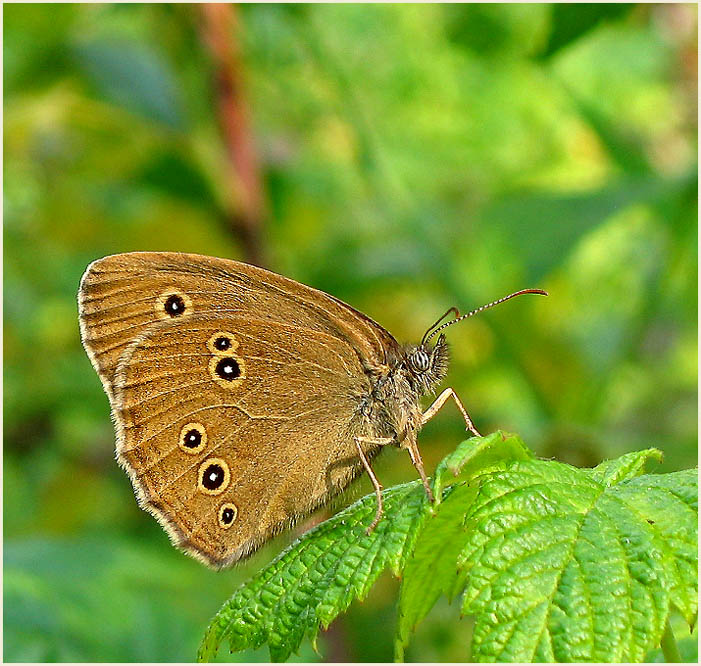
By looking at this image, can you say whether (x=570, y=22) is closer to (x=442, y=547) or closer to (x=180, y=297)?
(x=180, y=297)

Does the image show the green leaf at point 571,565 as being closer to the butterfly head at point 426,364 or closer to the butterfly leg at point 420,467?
the butterfly leg at point 420,467

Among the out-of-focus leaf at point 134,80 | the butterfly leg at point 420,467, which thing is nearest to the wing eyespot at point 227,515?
the butterfly leg at point 420,467

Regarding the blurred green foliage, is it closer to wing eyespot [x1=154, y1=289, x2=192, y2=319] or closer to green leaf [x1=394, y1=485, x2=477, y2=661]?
wing eyespot [x1=154, y1=289, x2=192, y2=319]

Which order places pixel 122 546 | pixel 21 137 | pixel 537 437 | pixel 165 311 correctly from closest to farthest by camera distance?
pixel 165 311, pixel 537 437, pixel 122 546, pixel 21 137

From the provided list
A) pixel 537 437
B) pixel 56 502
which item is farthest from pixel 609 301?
pixel 56 502

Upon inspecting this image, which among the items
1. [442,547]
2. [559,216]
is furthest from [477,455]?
[559,216]

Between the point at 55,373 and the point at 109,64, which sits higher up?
the point at 109,64

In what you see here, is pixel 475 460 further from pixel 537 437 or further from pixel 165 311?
pixel 537 437
